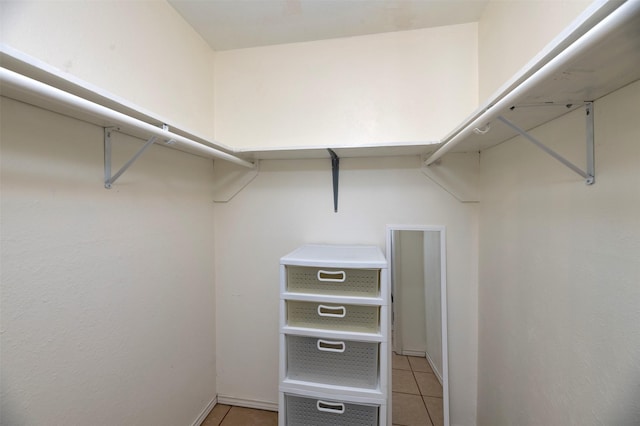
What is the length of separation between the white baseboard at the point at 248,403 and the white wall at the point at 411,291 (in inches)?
35.9

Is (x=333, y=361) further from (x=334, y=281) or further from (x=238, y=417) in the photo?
(x=238, y=417)

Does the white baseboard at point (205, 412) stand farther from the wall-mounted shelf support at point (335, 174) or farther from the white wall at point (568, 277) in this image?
the white wall at point (568, 277)

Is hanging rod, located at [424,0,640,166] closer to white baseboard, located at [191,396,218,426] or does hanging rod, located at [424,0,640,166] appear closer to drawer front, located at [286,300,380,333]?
drawer front, located at [286,300,380,333]

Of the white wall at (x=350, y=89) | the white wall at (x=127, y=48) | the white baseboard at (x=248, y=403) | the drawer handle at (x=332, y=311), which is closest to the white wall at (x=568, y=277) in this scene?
the white wall at (x=350, y=89)

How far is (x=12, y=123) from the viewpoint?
68cm

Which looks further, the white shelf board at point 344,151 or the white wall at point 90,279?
the white shelf board at point 344,151

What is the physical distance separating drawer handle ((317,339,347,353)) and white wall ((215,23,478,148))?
0.98 meters

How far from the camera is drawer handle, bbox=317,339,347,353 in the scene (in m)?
1.13

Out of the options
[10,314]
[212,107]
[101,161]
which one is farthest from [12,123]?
[212,107]

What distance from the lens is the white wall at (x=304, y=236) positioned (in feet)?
4.72

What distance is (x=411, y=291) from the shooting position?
144 cm

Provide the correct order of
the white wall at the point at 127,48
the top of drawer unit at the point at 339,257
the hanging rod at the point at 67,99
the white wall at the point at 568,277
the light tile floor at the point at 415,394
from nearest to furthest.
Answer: the hanging rod at the point at 67,99 → the white wall at the point at 568,277 → the white wall at the point at 127,48 → the top of drawer unit at the point at 339,257 → the light tile floor at the point at 415,394

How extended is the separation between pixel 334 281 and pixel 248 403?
114 centimetres

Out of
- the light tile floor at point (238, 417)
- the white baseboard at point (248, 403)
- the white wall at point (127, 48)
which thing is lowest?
the light tile floor at point (238, 417)
